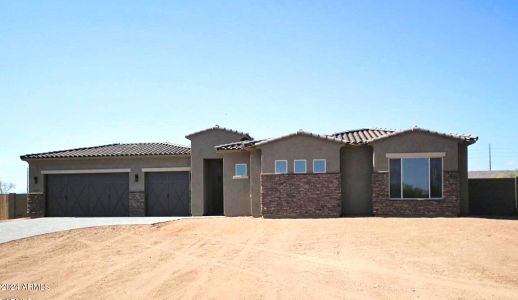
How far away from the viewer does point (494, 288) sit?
8.08 metres

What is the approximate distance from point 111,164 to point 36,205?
5.22m

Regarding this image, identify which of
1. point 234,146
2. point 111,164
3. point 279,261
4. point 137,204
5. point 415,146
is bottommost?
point 279,261

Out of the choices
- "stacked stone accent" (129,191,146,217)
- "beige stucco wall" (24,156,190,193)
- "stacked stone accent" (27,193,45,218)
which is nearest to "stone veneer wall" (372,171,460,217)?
"beige stucco wall" (24,156,190,193)

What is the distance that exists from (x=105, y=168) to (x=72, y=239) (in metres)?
10.1

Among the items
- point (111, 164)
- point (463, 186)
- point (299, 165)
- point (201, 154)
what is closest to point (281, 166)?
point (299, 165)

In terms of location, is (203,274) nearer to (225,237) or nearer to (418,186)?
(225,237)

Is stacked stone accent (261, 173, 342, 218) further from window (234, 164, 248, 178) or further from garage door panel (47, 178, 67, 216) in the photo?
garage door panel (47, 178, 67, 216)

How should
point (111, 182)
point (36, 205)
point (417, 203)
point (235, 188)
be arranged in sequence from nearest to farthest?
point (417, 203), point (235, 188), point (111, 182), point (36, 205)

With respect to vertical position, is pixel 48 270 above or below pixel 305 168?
below

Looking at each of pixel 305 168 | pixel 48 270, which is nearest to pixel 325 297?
pixel 48 270

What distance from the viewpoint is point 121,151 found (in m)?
24.9

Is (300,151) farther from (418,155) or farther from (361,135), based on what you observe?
(418,155)

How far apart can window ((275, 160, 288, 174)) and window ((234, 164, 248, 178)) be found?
7.27 ft

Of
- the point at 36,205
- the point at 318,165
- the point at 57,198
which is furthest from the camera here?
the point at 57,198
